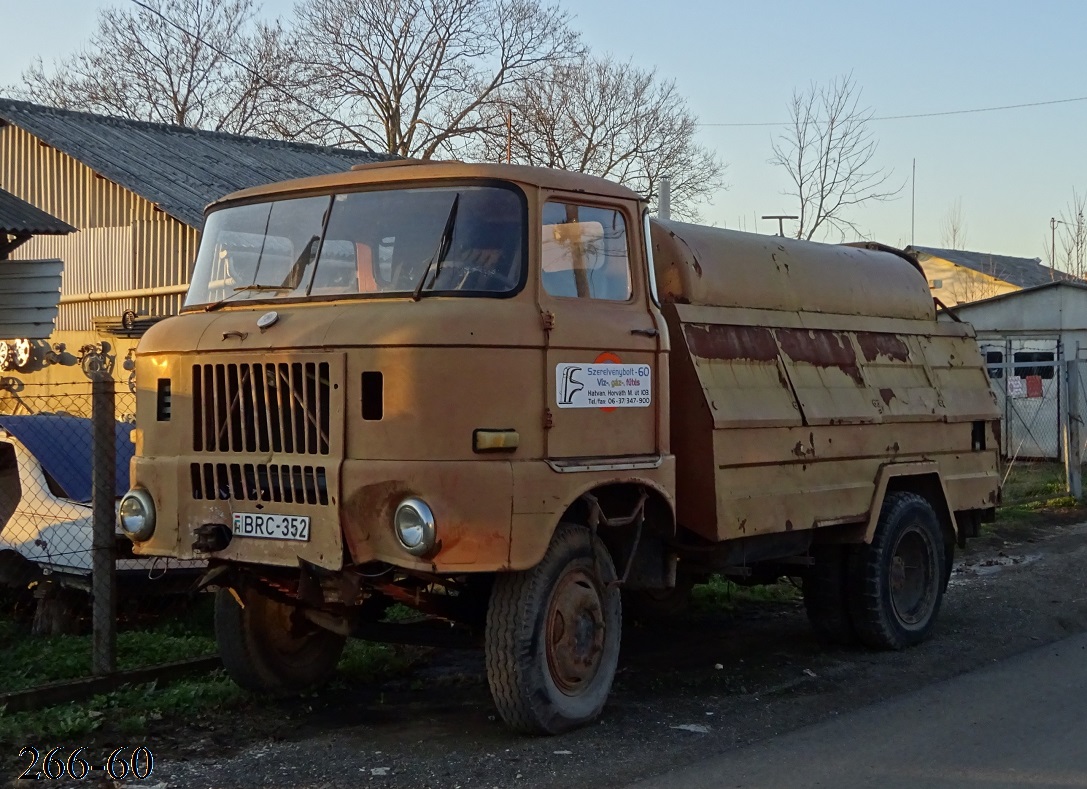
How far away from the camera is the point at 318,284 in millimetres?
6305

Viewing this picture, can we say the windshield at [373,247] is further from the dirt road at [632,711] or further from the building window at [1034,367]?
the building window at [1034,367]

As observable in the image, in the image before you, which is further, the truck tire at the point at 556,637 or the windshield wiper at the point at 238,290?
the windshield wiper at the point at 238,290

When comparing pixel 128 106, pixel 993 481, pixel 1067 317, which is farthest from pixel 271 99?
pixel 993 481

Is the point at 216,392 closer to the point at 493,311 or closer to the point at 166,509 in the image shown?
the point at 166,509

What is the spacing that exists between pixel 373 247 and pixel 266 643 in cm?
234

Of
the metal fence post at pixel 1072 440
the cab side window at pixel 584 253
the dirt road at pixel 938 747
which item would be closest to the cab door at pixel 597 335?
the cab side window at pixel 584 253

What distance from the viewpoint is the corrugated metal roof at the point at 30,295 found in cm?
1427

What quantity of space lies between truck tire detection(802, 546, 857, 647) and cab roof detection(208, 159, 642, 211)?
120 inches

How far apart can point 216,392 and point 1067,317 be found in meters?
19.6

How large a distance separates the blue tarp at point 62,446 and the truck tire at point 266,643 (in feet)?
6.29

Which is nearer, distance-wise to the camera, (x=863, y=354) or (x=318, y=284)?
(x=318, y=284)

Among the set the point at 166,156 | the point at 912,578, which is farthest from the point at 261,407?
the point at 166,156

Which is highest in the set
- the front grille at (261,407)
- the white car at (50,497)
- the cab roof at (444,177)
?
the cab roof at (444,177)

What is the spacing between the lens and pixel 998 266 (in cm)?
3475
